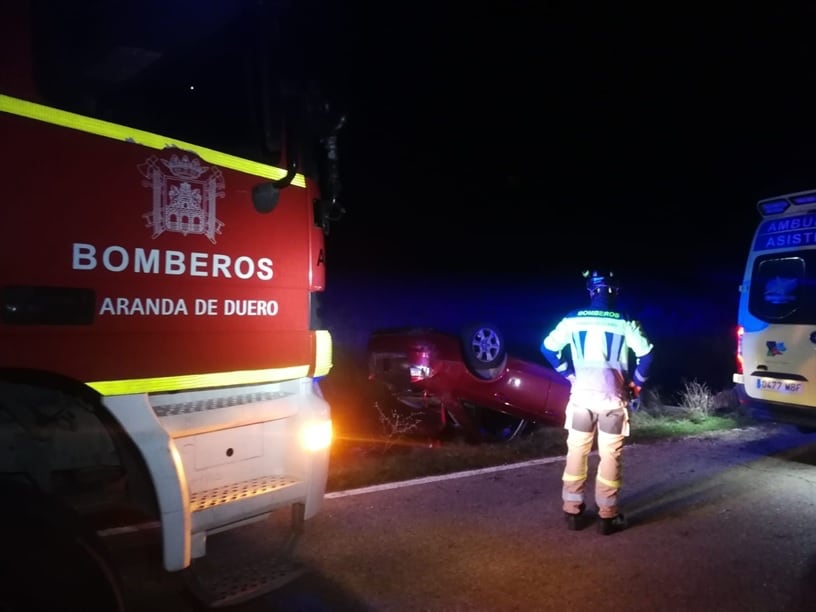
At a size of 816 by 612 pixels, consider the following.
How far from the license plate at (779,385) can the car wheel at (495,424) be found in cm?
255

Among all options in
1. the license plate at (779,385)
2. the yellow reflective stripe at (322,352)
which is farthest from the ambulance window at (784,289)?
the yellow reflective stripe at (322,352)

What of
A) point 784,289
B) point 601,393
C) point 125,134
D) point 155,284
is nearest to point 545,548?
point 601,393

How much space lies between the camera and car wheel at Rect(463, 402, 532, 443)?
7.89 meters

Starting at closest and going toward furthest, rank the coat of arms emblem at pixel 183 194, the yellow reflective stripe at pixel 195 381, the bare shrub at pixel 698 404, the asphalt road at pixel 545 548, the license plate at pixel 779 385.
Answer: the yellow reflective stripe at pixel 195 381 → the coat of arms emblem at pixel 183 194 → the asphalt road at pixel 545 548 → the license plate at pixel 779 385 → the bare shrub at pixel 698 404

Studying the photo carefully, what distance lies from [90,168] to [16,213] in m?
0.35

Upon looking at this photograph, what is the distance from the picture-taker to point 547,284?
77.7ft

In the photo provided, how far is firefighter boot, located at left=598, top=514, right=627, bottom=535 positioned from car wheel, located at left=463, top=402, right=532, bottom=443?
2883mm

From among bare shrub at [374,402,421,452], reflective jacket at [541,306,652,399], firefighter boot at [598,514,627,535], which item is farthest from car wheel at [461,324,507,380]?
firefighter boot at [598,514,627,535]

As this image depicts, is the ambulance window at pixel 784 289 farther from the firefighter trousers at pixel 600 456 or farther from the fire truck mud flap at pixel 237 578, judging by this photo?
the fire truck mud flap at pixel 237 578

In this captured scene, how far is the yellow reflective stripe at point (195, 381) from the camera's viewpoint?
9.50 feet

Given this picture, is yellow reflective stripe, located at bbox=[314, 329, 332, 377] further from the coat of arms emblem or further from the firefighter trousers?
the firefighter trousers

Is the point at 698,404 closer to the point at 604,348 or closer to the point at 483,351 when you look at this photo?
the point at 483,351

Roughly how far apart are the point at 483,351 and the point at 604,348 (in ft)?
8.78

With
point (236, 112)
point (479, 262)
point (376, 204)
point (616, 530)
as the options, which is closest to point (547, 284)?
point (479, 262)
